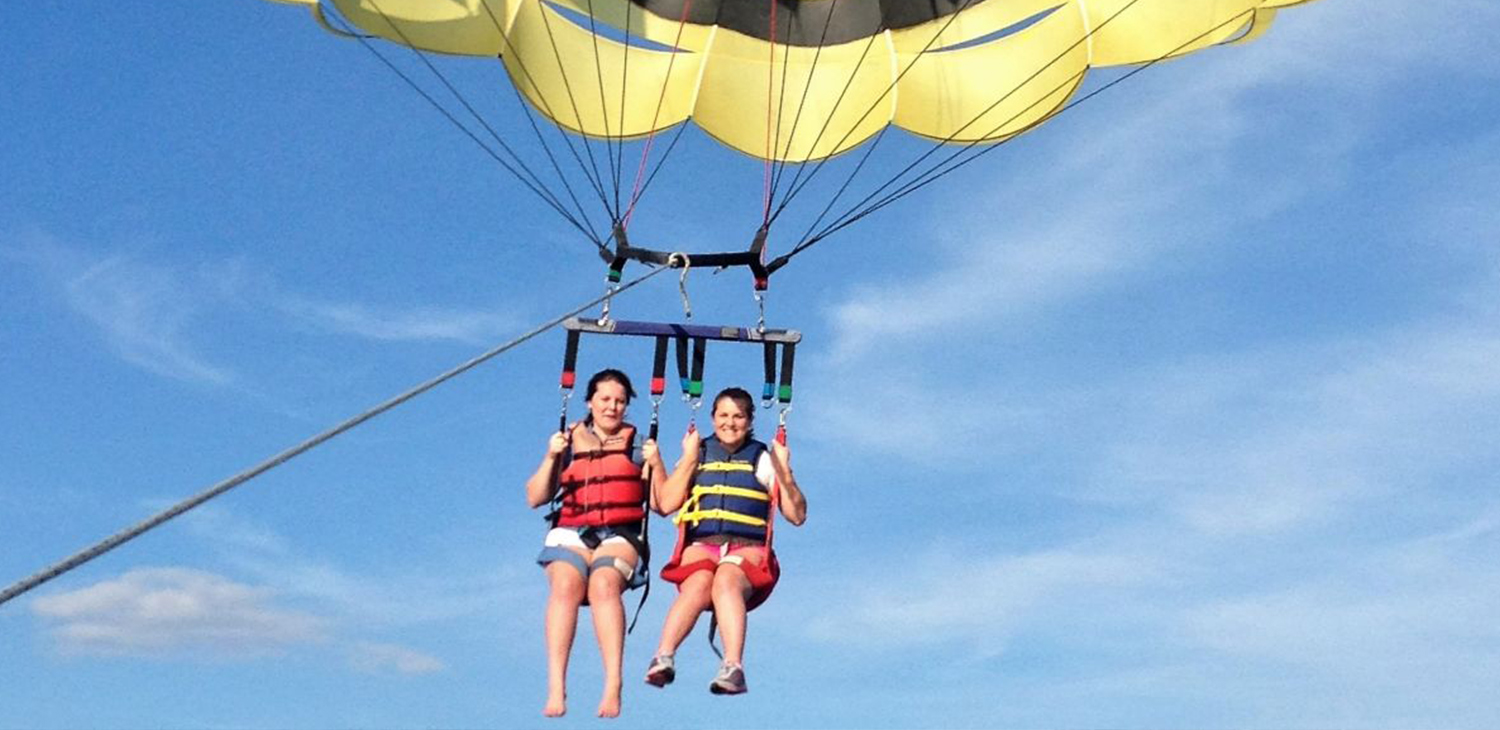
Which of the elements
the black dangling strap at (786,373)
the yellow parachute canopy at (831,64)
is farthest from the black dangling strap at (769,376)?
the yellow parachute canopy at (831,64)

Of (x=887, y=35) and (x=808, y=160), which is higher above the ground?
(x=887, y=35)

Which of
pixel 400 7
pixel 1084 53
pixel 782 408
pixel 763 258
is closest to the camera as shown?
pixel 782 408

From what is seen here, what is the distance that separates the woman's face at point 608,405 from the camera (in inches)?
353

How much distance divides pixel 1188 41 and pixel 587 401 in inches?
180

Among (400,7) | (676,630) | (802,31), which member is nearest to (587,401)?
(676,630)

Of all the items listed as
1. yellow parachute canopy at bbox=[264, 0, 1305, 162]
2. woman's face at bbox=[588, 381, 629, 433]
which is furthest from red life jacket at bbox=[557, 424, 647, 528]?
yellow parachute canopy at bbox=[264, 0, 1305, 162]

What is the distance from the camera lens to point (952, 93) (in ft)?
38.8

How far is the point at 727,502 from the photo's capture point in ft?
28.6

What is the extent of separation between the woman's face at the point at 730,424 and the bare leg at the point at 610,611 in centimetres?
75

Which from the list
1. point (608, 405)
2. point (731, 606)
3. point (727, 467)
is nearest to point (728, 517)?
point (727, 467)

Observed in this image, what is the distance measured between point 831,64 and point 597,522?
Result: 4.34 meters

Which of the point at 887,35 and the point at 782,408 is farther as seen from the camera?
the point at 887,35

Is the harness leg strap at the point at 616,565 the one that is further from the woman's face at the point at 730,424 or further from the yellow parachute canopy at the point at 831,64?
the yellow parachute canopy at the point at 831,64

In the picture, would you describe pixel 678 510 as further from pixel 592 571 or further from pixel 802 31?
pixel 802 31
